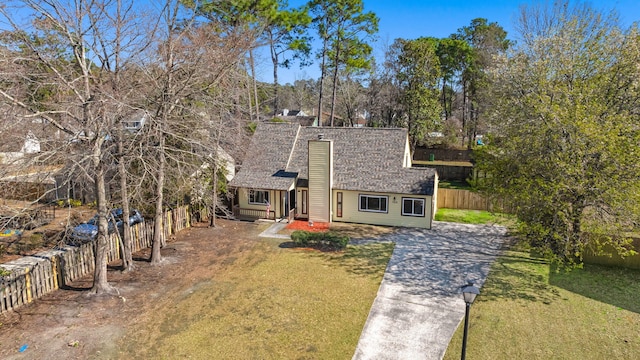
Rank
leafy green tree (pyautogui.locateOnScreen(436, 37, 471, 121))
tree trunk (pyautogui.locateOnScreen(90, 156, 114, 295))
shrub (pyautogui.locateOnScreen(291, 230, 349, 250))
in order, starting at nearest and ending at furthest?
tree trunk (pyautogui.locateOnScreen(90, 156, 114, 295)), shrub (pyautogui.locateOnScreen(291, 230, 349, 250)), leafy green tree (pyautogui.locateOnScreen(436, 37, 471, 121))

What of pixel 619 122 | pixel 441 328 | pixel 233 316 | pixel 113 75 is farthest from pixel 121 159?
pixel 619 122

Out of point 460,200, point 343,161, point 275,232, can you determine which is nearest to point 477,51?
point 460,200

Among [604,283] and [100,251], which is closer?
[100,251]

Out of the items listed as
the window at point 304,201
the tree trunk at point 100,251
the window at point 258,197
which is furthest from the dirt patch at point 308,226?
the tree trunk at point 100,251

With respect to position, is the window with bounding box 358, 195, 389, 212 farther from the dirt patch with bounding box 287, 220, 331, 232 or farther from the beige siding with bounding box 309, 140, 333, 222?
the dirt patch with bounding box 287, 220, 331, 232

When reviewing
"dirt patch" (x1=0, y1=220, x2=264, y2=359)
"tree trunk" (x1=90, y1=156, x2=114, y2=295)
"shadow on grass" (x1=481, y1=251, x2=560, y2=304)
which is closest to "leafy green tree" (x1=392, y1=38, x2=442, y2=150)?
"shadow on grass" (x1=481, y1=251, x2=560, y2=304)

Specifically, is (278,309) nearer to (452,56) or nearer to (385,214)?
(385,214)
